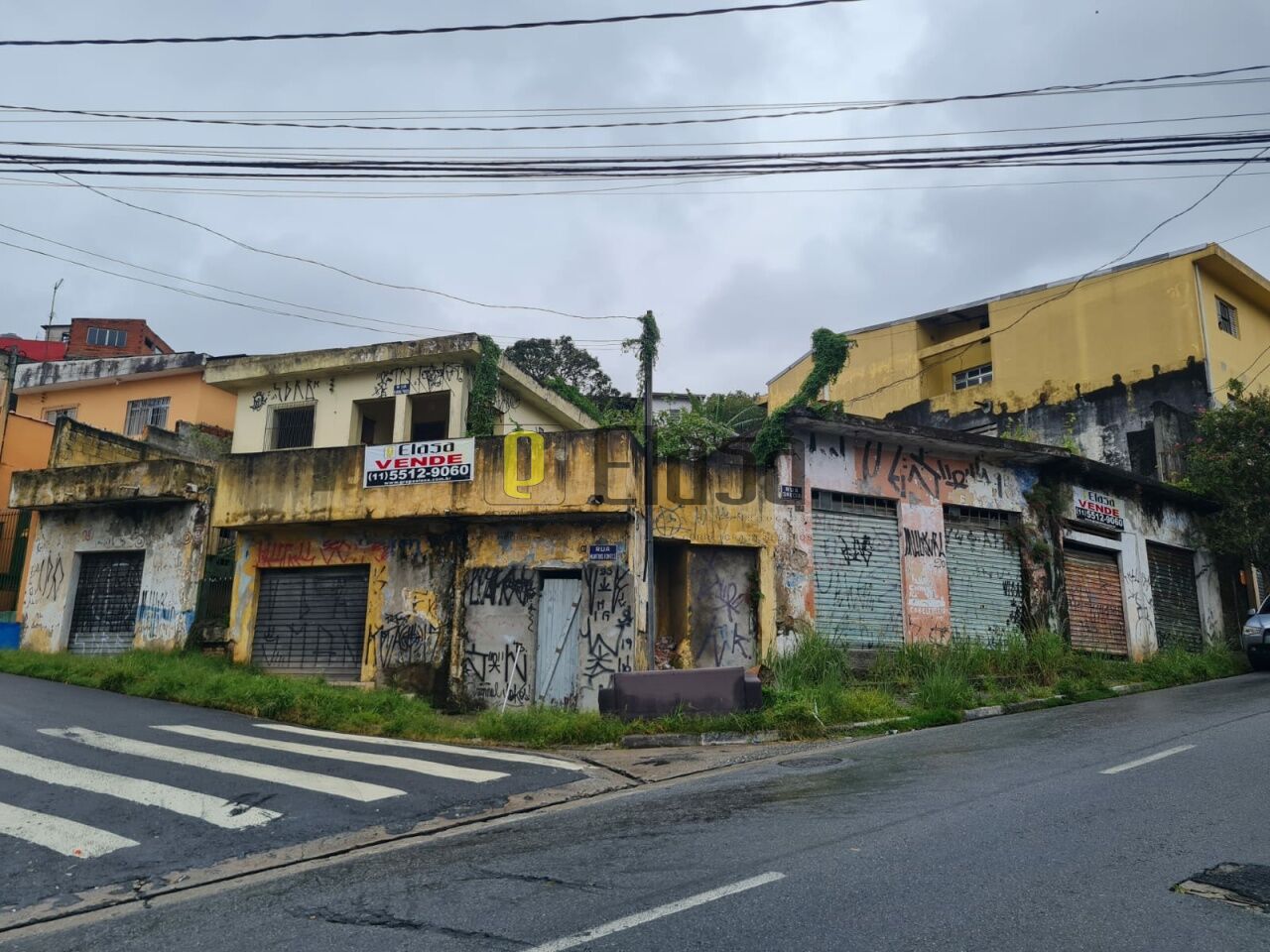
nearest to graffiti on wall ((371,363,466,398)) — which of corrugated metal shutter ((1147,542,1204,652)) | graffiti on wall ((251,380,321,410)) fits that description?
graffiti on wall ((251,380,321,410))

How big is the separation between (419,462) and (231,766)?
7406 millimetres

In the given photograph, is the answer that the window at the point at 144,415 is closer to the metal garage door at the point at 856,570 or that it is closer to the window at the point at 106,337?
the window at the point at 106,337

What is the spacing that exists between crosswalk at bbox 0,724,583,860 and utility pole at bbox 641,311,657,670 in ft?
13.4

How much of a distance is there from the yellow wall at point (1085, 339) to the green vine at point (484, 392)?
58.4ft

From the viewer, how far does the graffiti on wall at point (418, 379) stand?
1862 centimetres

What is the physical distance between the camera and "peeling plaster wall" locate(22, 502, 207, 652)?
16.7m

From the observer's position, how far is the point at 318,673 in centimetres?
1553

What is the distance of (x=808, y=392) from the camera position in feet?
55.8

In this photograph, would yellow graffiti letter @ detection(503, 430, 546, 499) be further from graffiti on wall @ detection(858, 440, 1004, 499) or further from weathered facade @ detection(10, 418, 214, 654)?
weathered facade @ detection(10, 418, 214, 654)

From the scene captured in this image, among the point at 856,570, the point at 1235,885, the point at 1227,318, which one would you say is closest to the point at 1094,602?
the point at 856,570

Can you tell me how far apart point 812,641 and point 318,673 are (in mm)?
8614

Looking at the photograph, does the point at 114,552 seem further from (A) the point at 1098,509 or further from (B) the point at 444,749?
(A) the point at 1098,509

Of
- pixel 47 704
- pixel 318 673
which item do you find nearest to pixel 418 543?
pixel 318 673

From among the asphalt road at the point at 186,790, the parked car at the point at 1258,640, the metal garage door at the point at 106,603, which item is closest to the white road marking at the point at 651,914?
the asphalt road at the point at 186,790
